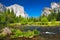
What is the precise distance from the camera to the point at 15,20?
10119 cm

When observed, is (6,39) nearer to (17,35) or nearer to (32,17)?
(17,35)

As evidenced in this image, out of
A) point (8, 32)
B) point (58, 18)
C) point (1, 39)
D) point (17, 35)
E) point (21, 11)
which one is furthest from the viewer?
point (21, 11)

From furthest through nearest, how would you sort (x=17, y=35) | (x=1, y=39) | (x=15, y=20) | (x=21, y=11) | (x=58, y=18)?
1. (x=21, y=11)
2. (x=58, y=18)
3. (x=15, y=20)
4. (x=17, y=35)
5. (x=1, y=39)

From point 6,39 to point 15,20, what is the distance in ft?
243

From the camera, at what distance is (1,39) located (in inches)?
1065

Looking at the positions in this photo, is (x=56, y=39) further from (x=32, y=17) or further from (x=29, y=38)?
(x=32, y=17)

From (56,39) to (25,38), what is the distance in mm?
4569

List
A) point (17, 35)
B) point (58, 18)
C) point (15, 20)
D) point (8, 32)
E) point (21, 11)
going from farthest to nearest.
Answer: point (21, 11), point (58, 18), point (15, 20), point (8, 32), point (17, 35)

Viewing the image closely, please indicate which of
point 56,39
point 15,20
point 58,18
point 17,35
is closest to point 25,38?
point 17,35

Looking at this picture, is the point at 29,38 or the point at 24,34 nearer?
the point at 29,38

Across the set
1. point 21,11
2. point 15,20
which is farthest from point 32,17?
point 21,11

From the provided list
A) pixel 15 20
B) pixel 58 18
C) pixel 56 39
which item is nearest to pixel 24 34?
pixel 56 39

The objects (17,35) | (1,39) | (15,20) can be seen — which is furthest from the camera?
(15,20)

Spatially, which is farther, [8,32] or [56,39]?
[8,32]
